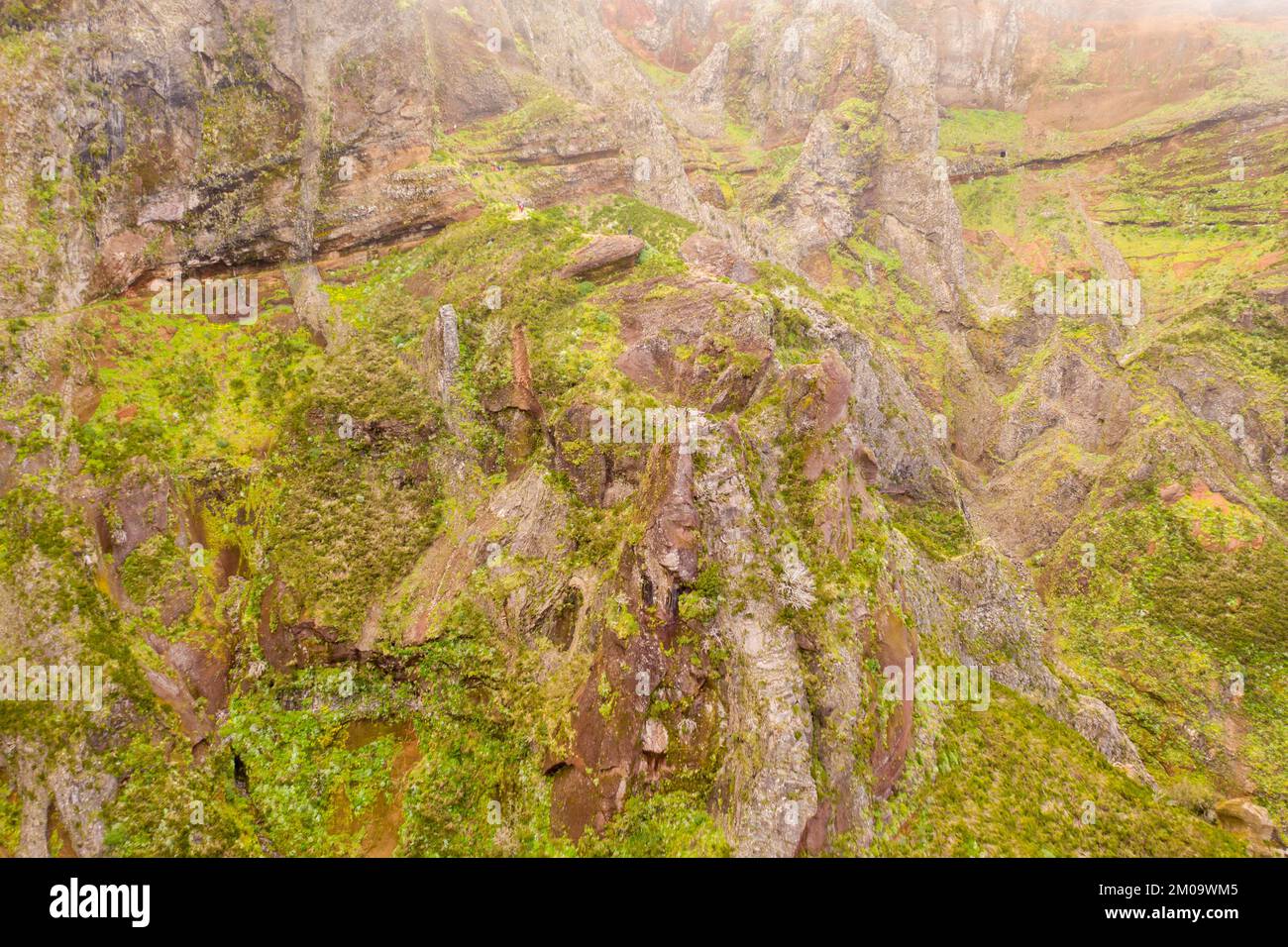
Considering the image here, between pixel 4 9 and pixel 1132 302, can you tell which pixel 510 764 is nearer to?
pixel 4 9

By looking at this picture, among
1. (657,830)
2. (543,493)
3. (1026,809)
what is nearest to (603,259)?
(543,493)

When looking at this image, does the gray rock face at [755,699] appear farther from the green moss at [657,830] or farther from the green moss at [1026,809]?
the green moss at [1026,809]

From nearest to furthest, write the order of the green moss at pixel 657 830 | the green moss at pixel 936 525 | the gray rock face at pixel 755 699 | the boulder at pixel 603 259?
1. the gray rock face at pixel 755 699
2. the green moss at pixel 657 830
3. the boulder at pixel 603 259
4. the green moss at pixel 936 525

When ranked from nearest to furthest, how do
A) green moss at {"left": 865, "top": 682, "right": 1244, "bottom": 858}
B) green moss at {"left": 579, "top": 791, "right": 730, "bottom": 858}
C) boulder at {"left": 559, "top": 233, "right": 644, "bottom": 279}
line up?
1. green moss at {"left": 579, "top": 791, "right": 730, "bottom": 858}
2. green moss at {"left": 865, "top": 682, "right": 1244, "bottom": 858}
3. boulder at {"left": 559, "top": 233, "right": 644, "bottom": 279}

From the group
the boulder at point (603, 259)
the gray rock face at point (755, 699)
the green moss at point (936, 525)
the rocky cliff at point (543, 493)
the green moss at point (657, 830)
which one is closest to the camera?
the gray rock face at point (755, 699)

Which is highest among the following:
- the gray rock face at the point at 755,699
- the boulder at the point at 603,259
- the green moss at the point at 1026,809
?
the boulder at the point at 603,259

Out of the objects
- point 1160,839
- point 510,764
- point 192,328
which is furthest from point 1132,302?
point 192,328

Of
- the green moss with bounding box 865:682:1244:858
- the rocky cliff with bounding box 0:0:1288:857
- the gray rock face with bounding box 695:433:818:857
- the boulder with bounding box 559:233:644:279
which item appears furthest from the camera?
the boulder with bounding box 559:233:644:279

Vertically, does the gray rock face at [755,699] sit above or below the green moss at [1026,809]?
above

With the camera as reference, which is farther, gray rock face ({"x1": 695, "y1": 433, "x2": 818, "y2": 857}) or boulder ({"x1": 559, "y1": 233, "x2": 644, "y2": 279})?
boulder ({"x1": 559, "y1": 233, "x2": 644, "y2": 279})

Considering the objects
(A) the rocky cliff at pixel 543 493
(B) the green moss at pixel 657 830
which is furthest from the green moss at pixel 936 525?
(B) the green moss at pixel 657 830

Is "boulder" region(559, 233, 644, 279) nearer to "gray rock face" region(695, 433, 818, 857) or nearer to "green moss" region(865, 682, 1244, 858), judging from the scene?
"gray rock face" region(695, 433, 818, 857)

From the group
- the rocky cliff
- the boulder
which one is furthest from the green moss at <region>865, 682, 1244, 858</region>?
the boulder

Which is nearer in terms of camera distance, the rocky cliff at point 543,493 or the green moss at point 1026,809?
the green moss at point 1026,809
